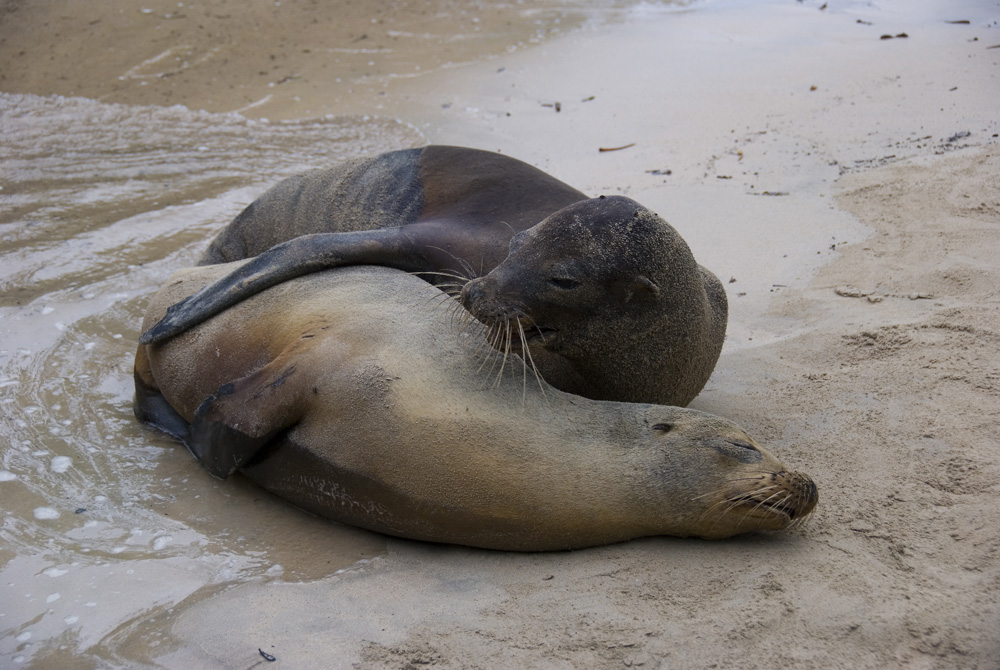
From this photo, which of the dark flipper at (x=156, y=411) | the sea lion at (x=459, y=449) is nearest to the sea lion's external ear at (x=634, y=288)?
the sea lion at (x=459, y=449)

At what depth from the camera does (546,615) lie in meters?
2.82

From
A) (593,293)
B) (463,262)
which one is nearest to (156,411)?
(463,262)

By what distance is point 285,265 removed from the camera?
3.97 m

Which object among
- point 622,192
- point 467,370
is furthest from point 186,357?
point 622,192

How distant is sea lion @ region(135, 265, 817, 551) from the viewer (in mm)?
3039

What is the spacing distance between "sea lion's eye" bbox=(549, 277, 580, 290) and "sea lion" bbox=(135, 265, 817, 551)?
1.16 feet

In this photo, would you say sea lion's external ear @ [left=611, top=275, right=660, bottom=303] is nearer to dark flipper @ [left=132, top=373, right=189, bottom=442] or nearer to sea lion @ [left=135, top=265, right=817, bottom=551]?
sea lion @ [left=135, top=265, right=817, bottom=551]

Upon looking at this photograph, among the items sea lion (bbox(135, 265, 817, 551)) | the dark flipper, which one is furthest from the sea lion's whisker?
the dark flipper

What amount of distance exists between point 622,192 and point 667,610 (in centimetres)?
389

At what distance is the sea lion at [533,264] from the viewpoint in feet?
10.9

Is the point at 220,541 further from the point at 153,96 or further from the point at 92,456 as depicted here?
the point at 153,96

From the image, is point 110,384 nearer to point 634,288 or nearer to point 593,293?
point 593,293

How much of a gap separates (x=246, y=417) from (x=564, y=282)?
115 centimetres

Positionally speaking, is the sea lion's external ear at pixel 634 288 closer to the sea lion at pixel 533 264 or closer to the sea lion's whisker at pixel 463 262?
the sea lion at pixel 533 264
